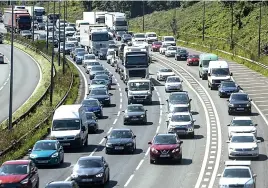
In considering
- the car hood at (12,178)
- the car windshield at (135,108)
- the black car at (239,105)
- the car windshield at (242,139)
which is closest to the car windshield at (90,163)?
the car hood at (12,178)

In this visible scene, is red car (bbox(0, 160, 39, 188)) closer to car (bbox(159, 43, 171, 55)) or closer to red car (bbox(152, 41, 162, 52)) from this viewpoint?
car (bbox(159, 43, 171, 55))

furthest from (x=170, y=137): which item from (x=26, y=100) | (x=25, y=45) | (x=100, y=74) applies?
(x=25, y=45)

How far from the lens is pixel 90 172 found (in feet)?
133

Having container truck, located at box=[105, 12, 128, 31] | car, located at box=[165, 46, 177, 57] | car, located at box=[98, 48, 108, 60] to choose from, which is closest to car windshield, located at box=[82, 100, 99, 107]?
car, located at box=[165, 46, 177, 57]

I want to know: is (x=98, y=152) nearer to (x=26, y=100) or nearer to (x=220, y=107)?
(x=220, y=107)

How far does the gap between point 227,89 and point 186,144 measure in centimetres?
2176

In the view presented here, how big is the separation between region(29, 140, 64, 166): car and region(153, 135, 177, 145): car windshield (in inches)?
212

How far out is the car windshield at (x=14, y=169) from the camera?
38.1 meters

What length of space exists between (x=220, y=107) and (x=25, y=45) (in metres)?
64.8

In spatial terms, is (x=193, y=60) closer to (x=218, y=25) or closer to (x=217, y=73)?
(x=217, y=73)

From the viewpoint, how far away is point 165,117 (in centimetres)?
6850

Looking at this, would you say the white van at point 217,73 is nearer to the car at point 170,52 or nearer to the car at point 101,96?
the car at point 101,96

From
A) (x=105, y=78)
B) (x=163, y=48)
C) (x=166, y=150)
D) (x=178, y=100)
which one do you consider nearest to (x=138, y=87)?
(x=178, y=100)

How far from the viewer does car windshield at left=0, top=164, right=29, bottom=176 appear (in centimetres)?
3812
